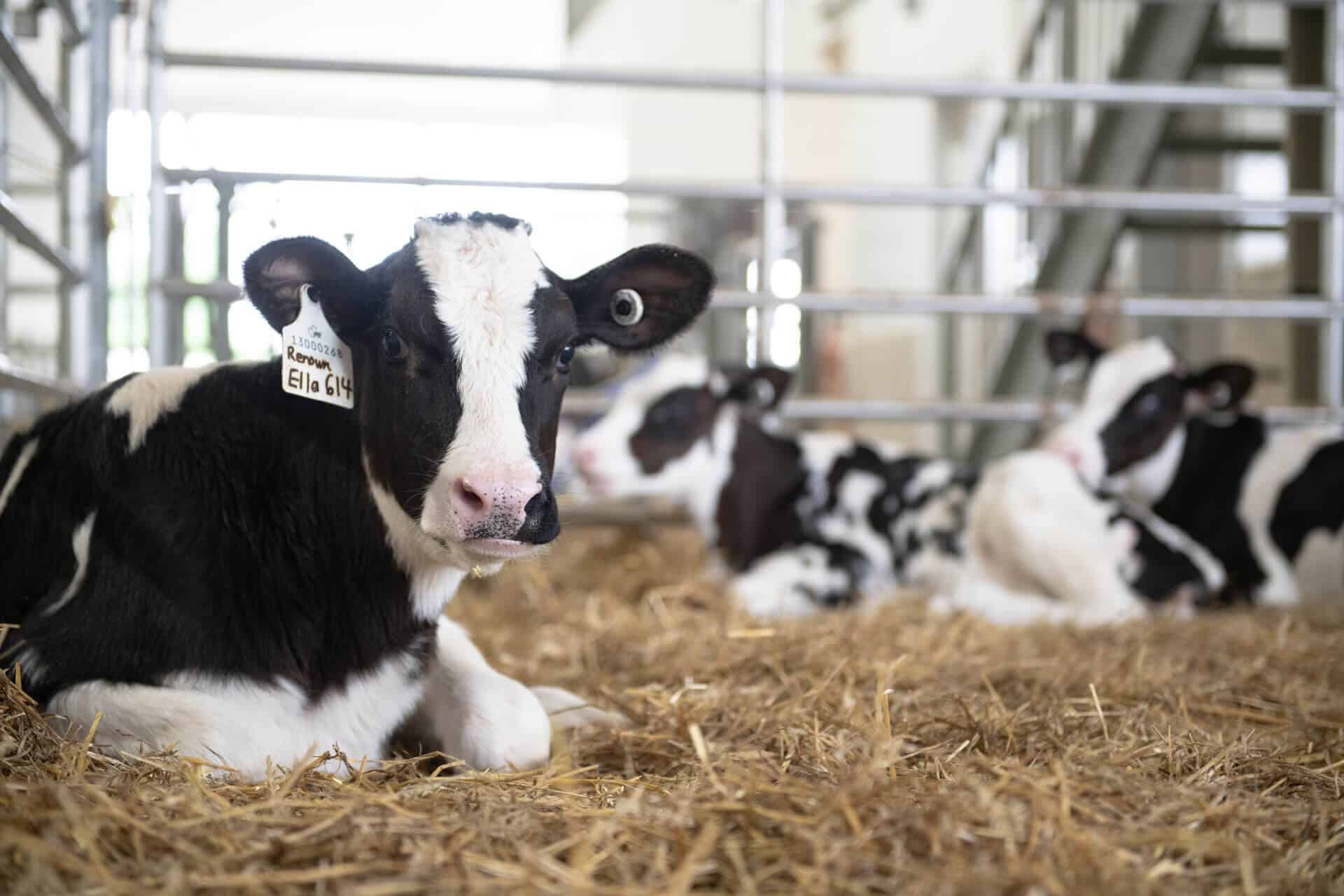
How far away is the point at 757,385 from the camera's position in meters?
5.86

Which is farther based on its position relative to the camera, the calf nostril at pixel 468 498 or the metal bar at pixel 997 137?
the metal bar at pixel 997 137

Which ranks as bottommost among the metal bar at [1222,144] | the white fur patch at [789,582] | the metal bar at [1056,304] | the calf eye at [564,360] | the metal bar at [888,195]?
the white fur patch at [789,582]

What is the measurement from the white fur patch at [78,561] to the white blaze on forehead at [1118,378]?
14.5 feet

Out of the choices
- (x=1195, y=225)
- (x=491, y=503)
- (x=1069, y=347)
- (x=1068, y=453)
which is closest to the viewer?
(x=491, y=503)

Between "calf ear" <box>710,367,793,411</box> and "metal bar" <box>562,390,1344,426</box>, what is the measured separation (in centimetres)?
8

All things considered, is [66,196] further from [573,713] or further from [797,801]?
[797,801]

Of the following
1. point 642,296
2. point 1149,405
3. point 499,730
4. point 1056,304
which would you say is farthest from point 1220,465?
point 499,730

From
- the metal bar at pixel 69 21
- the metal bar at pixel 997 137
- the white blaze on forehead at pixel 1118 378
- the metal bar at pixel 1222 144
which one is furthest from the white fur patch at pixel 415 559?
the metal bar at pixel 997 137

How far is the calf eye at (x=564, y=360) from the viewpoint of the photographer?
2.58 meters

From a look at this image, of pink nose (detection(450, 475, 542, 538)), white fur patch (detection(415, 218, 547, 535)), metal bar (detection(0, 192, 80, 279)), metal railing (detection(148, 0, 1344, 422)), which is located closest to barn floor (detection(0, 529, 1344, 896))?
pink nose (detection(450, 475, 542, 538))

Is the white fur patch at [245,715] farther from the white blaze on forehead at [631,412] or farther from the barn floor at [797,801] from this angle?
the white blaze on forehead at [631,412]

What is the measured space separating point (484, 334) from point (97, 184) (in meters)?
2.86

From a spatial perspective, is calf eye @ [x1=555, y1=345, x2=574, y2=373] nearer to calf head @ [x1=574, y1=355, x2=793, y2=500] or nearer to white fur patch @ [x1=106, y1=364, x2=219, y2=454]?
white fur patch @ [x1=106, y1=364, x2=219, y2=454]

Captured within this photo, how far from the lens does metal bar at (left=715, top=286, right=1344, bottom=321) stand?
5.70 metres
